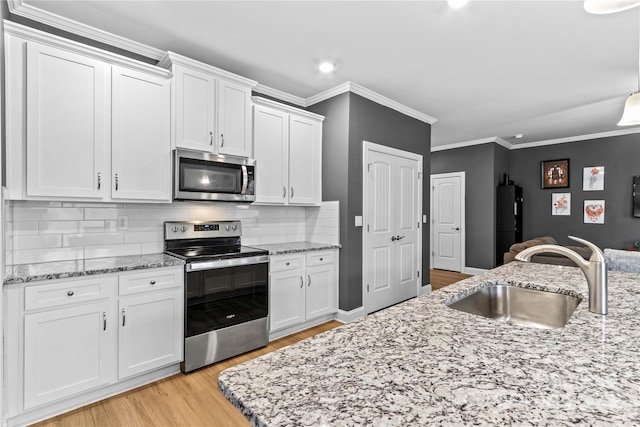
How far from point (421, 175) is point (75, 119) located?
3851 mm

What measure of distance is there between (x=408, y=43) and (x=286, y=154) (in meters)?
1.53

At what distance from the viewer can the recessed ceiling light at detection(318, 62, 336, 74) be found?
3.01 metres

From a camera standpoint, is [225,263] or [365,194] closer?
[225,263]

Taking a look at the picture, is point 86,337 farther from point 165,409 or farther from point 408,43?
point 408,43

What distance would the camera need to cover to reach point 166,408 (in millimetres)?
2062

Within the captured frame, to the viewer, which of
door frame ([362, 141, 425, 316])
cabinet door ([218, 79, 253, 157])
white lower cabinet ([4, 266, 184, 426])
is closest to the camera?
white lower cabinet ([4, 266, 184, 426])

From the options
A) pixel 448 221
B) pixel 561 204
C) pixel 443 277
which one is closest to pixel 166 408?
pixel 443 277

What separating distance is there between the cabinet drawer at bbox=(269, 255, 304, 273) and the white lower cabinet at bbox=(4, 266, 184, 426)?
837mm

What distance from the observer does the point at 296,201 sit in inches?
139

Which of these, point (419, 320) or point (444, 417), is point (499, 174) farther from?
point (444, 417)

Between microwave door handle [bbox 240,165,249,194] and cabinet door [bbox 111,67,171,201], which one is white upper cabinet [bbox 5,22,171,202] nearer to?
cabinet door [bbox 111,67,171,201]

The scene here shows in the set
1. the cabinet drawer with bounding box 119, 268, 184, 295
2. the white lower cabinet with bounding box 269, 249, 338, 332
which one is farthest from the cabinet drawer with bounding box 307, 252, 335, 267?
the cabinet drawer with bounding box 119, 268, 184, 295

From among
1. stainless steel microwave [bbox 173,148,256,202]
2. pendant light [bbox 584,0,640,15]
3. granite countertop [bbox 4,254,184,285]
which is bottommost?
granite countertop [bbox 4,254,184,285]

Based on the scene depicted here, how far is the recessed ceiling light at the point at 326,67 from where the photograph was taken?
3.01m
